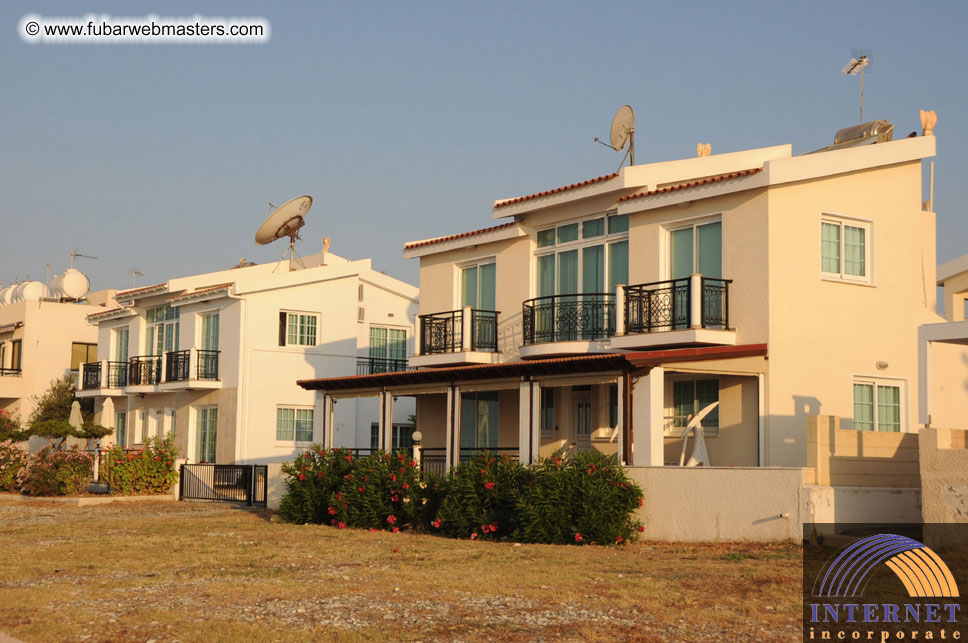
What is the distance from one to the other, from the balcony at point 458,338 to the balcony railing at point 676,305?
15.8 ft

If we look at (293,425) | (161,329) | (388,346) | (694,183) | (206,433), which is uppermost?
(694,183)

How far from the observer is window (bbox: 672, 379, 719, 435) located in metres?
21.4

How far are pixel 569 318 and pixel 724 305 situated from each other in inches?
163

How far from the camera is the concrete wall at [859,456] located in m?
17.7

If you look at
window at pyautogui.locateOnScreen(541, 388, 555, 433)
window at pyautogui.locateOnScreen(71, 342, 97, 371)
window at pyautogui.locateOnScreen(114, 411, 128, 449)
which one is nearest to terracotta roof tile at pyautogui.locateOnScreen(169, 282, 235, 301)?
window at pyautogui.locateOnScreen(114, 411, 128, 449)

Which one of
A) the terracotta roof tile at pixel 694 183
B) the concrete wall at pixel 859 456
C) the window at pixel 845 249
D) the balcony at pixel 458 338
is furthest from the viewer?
the balcony at pixel 458 338

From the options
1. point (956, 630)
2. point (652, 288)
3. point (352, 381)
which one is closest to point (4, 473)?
point (352, 381)

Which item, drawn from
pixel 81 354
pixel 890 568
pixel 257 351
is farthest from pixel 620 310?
pixel 81 354

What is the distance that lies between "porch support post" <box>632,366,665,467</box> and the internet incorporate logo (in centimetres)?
450

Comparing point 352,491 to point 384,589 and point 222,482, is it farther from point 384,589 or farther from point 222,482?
point 222,482

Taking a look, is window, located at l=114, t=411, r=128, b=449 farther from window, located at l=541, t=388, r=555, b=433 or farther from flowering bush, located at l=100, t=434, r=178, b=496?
window, located at l=541, t=388, r=555, b=433

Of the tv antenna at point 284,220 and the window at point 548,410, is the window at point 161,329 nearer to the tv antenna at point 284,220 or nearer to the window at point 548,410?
the tv antenna at point 284,220

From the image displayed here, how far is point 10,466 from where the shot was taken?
34.3 metres

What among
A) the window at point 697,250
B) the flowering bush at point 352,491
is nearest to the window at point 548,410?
the flowering bush at point 352,491
